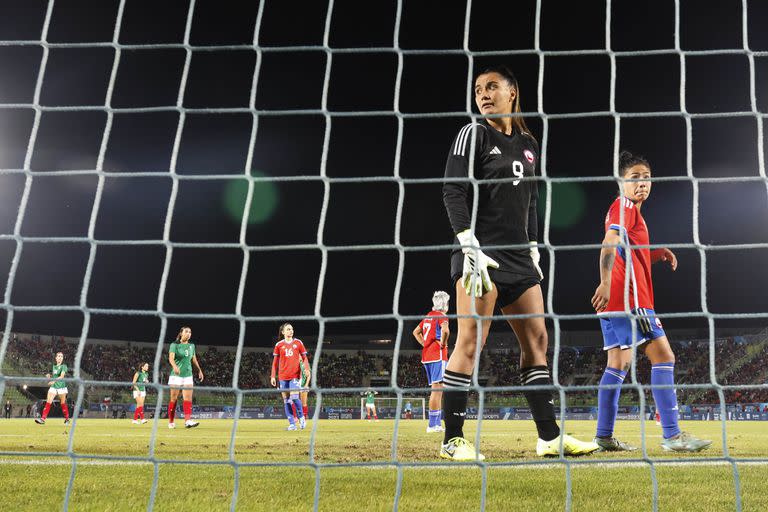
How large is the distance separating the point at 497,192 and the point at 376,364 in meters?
32.9

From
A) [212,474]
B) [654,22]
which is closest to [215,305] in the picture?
[654,22]

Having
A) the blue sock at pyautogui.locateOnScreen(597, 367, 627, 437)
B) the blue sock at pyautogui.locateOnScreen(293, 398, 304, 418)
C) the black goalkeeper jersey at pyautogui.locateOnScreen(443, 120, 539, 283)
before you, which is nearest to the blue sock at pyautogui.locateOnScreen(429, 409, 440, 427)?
the blue sock at pyautogui.locateOnScreen(293, 398, 304, 418)

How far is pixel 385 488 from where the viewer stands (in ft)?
9.92

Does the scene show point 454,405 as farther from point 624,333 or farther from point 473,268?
point 624,333

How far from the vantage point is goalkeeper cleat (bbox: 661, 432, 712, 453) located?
445cm

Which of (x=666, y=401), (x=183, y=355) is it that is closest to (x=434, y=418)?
(x=183, y=355)

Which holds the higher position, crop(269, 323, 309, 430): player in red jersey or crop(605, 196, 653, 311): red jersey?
crop(605, 196, 653, 311): red jersey

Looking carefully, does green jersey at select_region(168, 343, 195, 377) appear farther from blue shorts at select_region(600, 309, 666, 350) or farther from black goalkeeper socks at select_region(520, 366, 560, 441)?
black goalkeeper socks at select_region(520, 366, 560, 441)

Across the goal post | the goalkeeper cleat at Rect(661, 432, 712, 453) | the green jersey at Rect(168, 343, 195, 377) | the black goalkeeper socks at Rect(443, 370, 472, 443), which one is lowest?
the goal post

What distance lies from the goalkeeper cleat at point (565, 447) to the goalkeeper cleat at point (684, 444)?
98cm

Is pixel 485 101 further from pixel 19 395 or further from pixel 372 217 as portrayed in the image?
pixel 19 395

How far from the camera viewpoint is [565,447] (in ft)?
12.5

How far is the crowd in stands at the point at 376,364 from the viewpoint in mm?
28500

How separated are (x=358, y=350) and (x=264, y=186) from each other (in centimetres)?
1129
